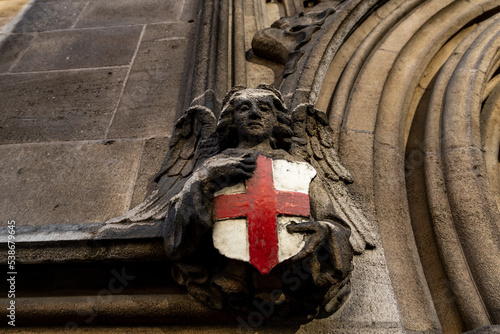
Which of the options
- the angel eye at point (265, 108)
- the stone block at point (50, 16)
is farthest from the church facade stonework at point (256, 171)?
the stone block at point (50, 16)

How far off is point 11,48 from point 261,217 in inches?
116

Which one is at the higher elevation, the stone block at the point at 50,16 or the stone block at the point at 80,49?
the stone block at the point at 50,16

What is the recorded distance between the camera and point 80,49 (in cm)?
309

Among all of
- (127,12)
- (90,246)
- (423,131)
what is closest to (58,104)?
(127,12)

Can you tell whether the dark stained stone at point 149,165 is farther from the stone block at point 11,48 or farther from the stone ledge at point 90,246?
the stone block at point 11,48

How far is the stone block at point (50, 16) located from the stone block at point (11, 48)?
11 centimetres

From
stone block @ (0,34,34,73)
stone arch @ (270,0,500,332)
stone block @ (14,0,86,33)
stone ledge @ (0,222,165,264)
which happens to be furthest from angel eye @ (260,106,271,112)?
stone block @ (14,0,86,33)

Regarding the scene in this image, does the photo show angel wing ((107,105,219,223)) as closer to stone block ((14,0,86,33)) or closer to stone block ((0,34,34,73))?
stone block ((0,34,34,73))

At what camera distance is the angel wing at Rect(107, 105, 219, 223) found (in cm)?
166

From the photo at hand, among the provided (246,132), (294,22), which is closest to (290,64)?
(294,22)

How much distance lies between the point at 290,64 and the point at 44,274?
1820 mm

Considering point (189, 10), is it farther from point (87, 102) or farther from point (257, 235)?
point (257, 235)

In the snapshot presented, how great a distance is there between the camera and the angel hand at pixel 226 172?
4.38ft

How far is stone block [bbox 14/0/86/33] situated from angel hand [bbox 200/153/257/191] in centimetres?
273
